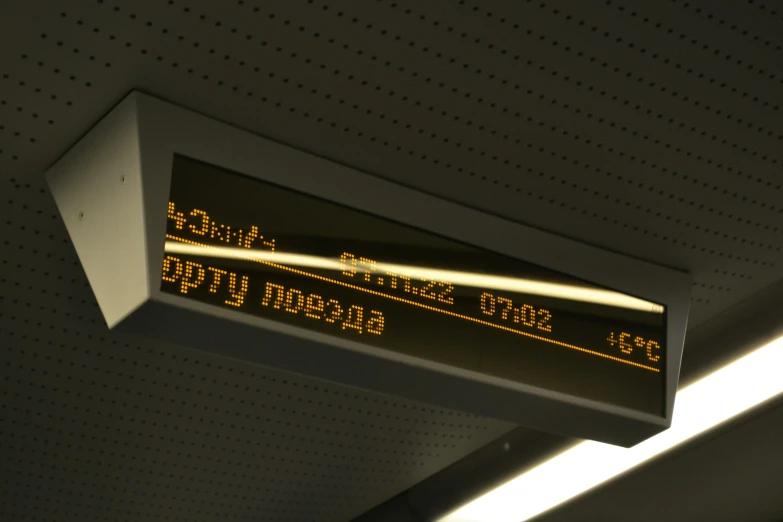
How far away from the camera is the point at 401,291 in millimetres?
2369

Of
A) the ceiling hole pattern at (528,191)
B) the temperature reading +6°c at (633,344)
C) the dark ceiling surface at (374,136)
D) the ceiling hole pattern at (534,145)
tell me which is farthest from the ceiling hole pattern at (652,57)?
the temperature reading +6°c at (633,344)

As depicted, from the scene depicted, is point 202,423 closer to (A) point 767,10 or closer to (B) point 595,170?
(B) point 595,170

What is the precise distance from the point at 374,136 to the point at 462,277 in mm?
419

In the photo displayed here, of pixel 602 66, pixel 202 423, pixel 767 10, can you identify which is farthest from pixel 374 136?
pixel 202 423

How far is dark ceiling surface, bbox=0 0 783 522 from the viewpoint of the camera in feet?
7.11

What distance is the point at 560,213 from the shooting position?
2693mm

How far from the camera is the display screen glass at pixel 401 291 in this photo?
213 centimetres

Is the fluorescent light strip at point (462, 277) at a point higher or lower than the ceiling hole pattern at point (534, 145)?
lower

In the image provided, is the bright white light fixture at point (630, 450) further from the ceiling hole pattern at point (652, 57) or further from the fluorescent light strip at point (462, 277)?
the ceiling hole pattern at point (652, 57)

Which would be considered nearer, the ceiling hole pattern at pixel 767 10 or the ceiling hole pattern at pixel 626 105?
the ceiling hole pattern at pixel 767 10

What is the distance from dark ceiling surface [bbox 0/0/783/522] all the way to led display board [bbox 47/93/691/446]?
0.09 metres

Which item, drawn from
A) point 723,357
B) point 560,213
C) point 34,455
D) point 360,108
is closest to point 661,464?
point 723,357

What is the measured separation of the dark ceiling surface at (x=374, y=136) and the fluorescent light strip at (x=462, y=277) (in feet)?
0.60

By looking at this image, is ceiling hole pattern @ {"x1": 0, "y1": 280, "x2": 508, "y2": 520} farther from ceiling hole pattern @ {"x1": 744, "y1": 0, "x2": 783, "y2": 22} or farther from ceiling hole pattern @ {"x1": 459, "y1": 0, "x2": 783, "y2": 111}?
ceiling hole pattern @ {"x1": 744, "y1": 0, "x2": 783, "y2": 22}
